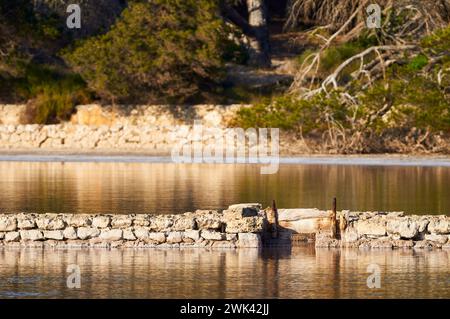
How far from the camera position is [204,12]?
143 feet

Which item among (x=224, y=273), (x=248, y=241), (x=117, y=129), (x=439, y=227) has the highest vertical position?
(x=117, y=129)

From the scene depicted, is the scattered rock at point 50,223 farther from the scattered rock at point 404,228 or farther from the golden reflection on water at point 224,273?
the scattered rock at point 404,228

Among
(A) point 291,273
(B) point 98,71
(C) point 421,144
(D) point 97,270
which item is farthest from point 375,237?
(B) point 98,71

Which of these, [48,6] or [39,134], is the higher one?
[48,6]

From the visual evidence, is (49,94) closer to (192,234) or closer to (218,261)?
(192,234)

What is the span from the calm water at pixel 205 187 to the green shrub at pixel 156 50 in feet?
12.7

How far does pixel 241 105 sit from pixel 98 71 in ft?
15.6

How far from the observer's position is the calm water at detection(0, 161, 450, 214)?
26500mm

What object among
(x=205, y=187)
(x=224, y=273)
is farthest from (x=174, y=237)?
(x=205, y=187)

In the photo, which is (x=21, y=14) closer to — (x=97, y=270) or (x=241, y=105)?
(x=241, y=105)

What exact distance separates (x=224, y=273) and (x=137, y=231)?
8.95ft

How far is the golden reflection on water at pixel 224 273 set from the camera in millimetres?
17203

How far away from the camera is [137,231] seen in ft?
68.7
